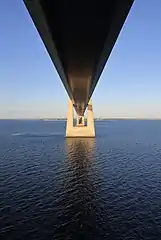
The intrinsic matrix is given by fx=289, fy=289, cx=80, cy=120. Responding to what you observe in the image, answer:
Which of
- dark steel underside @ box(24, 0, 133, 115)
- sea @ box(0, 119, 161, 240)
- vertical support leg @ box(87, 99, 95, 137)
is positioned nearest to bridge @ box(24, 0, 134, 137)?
dark steel underside @ box(24, 0, 133, 115)

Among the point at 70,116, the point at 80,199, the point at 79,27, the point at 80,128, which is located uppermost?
the point at 79,27

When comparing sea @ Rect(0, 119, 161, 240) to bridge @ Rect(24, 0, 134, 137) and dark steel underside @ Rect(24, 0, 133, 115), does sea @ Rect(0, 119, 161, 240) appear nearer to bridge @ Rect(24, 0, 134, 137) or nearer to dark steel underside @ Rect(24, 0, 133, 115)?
bridge @ Rect(24, 0, 134, 137)

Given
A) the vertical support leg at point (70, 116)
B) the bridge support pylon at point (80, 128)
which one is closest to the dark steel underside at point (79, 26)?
the vertical support leg at point (70, 116)

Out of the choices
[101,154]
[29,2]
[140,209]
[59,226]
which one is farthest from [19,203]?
[101,154]

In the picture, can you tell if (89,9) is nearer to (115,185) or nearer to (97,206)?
(97,206)

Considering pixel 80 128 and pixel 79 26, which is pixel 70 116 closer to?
pixel 80 128

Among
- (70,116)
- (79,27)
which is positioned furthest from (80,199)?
(70,116)

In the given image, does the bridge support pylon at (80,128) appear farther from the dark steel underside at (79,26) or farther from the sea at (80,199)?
the dark steel underside at (79,26)

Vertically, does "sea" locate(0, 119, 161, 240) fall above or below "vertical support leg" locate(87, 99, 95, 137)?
below

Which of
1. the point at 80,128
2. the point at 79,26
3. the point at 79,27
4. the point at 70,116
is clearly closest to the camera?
the point at 79,26
